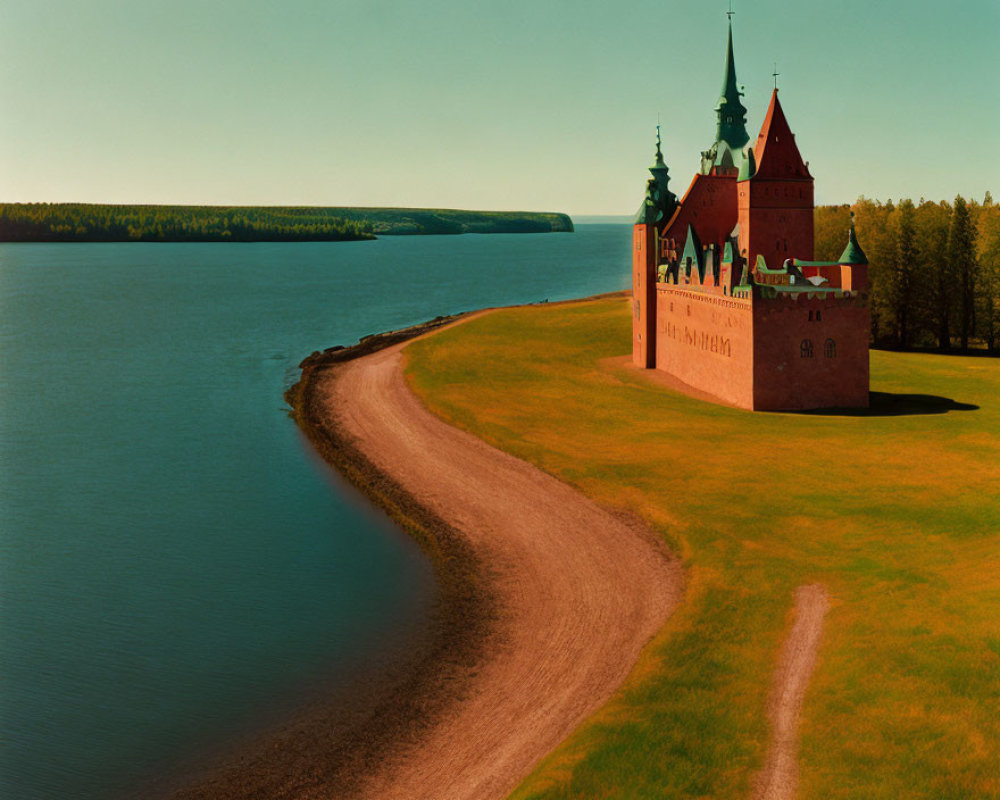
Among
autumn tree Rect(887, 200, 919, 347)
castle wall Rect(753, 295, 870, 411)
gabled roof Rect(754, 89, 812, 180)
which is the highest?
gabled roof Rect(754, 89, 812, 180)

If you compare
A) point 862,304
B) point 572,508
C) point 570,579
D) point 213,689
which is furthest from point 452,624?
point 862,304

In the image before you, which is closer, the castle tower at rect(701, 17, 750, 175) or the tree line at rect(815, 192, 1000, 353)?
the castle tower at rect(701, 17, 750, 175)

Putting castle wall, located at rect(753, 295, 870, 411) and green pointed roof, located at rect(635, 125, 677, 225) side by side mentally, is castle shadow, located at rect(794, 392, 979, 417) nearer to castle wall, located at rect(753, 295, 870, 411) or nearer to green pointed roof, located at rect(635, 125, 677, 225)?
castle wall, located at rect(753, 295, 870, 411)

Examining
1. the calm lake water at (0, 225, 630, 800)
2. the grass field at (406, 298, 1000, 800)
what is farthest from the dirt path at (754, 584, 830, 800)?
the calm lake water at (0, 225, 630, 800)

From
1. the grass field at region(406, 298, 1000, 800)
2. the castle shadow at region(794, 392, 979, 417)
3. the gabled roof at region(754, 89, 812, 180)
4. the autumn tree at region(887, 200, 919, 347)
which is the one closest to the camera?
the grass field at region(406, 298, 1000, 800)

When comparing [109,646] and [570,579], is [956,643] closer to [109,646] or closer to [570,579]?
[570,579]

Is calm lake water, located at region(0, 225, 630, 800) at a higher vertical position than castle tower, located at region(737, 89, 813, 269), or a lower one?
lower

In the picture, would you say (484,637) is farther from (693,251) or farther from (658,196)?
(658,196)
